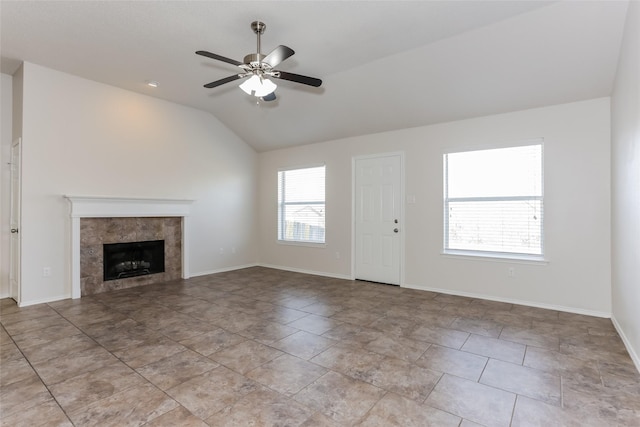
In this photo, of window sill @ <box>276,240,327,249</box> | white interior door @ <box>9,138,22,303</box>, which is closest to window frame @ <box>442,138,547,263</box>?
window sill @ <box>276,240,327,249</box>

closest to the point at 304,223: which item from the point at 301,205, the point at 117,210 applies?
the point at 301,205

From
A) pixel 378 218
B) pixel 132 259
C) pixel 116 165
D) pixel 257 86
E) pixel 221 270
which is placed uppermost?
Result: pixel 257 86

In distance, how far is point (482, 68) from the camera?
3.78 metres

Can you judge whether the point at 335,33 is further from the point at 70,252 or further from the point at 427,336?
the point at 70,252

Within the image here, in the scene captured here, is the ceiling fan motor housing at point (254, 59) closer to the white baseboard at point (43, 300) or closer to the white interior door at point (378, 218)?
the white interior door at point (378, 218)

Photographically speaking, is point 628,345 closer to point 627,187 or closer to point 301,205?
point 627,187

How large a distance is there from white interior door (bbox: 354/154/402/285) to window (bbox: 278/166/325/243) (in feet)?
2.88

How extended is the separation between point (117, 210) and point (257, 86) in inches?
136

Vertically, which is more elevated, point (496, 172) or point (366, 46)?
point (366, 46)

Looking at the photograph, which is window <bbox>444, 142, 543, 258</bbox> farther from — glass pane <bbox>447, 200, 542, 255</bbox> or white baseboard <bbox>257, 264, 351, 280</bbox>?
white baseboard <bbox>257, 264, 351, 280</bbox>

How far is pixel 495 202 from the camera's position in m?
4.50

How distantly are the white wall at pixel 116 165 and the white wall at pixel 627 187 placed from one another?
5911mm

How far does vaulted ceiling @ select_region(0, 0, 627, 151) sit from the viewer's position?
119 inches

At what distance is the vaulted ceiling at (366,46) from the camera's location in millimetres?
3018
